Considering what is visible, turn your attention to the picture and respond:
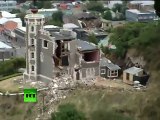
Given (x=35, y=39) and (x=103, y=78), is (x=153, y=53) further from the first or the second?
(x=35, y=39)

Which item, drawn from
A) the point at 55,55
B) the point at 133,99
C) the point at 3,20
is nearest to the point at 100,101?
the point at 133,99

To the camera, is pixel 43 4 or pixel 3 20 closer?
pixel 3 20

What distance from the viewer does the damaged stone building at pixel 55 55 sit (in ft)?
114

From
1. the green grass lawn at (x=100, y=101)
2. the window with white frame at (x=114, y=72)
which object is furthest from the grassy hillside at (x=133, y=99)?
the window with white frame at (x=114, y=72)

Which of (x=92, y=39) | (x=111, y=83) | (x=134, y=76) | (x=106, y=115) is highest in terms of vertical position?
(x=134, y=76)

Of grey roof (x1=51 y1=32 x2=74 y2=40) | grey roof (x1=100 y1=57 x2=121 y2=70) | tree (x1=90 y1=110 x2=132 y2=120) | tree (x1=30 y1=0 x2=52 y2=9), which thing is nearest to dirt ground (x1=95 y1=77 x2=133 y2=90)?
grey roof (x1=100 y1=57 x2=121 y2=70)

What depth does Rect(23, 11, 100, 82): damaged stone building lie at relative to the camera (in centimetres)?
3466

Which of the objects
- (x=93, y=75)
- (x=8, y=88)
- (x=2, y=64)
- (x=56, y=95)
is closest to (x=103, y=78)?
(x=93, y=75)

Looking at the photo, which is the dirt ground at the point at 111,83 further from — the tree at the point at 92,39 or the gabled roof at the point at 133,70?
the tree at the point at 92,39

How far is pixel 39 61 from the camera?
35.9 m

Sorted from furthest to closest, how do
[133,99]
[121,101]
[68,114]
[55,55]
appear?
1. [55,55]
2. [121,101]
3. [133,99]
4. [68,114]

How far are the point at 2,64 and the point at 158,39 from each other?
17156 millimetres

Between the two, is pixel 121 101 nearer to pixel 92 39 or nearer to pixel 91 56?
pixel 91 56

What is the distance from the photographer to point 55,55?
34.9 meters
